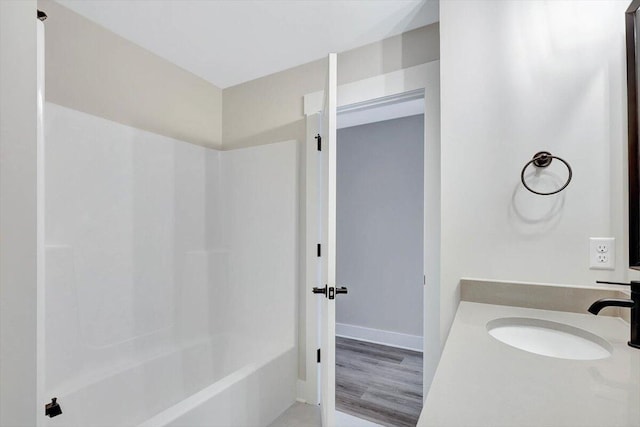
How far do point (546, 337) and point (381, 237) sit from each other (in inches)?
97.2

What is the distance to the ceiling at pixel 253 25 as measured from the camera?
67.4 inches

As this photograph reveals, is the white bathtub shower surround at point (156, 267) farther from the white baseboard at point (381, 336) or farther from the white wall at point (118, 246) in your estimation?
the white baseboard at point (381, 336)

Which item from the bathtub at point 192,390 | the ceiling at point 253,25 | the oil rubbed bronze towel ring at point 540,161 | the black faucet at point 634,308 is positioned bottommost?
the bathtub at point 192,390

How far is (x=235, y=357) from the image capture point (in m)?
2.43

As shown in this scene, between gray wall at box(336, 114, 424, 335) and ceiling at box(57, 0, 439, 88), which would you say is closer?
ceiling at box(57, 0, 439, 88)

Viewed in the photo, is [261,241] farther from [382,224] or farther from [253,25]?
[382,224]

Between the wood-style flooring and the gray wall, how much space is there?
0.34m

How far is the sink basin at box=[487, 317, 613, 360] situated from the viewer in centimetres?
95

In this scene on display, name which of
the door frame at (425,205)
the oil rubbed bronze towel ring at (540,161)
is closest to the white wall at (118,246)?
the door frame at (425,205)

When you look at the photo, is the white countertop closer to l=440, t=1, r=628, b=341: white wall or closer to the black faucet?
the black faucet

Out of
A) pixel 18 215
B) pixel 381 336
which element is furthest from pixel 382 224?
pixel 18 215

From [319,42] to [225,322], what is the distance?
2152mm

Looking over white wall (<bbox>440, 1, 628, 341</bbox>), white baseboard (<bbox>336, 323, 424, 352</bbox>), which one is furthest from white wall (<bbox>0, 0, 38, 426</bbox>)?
white baseboard (<bbox>336, 323, 424, 352</bbox>)

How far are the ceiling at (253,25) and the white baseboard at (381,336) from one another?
106 inches
